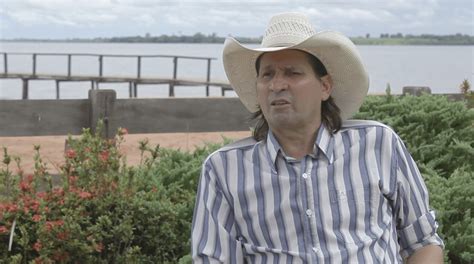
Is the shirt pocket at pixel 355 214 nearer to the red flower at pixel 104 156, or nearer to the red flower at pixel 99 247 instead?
the red flower at pixel 99 247

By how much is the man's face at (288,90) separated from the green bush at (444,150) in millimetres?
1274

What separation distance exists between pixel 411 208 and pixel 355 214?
0.73 ft

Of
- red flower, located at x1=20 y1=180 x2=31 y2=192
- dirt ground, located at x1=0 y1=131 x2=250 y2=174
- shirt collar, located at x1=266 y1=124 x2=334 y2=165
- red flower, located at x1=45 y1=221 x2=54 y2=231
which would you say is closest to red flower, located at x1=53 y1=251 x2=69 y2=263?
red flower, located at x1=45 y1=221 x2=54 y2=231

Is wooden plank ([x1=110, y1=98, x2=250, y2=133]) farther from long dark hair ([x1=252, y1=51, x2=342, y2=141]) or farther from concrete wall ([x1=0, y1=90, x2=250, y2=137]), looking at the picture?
long dark hair ([x1=252, y1=51, x2=342, y2=141])

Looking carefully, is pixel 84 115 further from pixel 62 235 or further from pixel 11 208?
pixel 62 235

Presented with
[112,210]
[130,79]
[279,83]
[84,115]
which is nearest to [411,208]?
[279,83]

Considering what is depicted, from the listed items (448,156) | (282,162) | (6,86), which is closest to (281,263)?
(282,162)

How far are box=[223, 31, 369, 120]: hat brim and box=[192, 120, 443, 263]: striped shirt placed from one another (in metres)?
0.18

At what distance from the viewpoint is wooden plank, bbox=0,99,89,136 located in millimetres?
6129

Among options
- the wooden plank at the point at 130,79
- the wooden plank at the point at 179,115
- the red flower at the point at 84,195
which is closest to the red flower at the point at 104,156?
the red flower at the point at 84,195

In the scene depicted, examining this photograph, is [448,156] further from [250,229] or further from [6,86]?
[6,86]

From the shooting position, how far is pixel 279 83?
8.18ft

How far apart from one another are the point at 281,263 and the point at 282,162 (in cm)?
31

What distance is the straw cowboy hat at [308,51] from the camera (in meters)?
2.53
